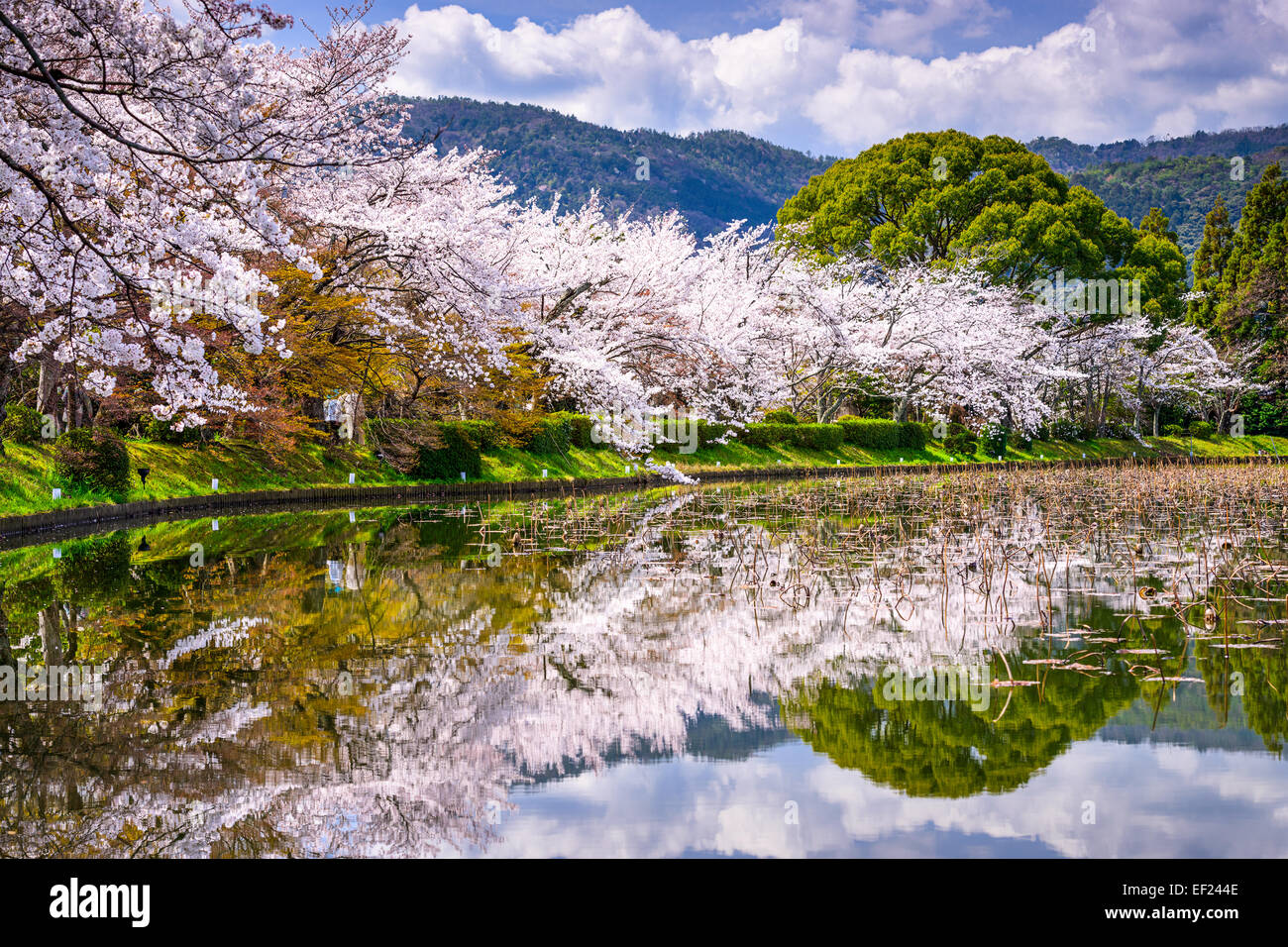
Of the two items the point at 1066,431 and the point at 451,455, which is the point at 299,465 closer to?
the point at 451,455

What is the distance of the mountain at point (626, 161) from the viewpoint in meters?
97.6

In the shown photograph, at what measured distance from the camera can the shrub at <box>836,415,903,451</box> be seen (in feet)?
115

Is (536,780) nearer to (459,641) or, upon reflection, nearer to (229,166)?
(459,641)

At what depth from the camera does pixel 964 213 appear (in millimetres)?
38250

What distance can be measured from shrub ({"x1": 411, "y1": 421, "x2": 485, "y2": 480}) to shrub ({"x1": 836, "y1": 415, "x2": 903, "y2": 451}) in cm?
1412

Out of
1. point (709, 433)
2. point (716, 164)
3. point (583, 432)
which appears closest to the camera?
point (583, 432)

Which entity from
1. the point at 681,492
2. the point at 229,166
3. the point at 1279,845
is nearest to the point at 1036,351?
the point at 681,492

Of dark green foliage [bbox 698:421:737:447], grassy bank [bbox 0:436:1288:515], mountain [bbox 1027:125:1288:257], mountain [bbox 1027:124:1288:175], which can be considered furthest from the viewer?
mountain [bbox 1027:124:1288:175]

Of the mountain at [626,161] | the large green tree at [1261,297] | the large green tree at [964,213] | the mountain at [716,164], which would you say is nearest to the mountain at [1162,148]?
the mountain at [716,164]

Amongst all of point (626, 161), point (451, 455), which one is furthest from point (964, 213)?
point (626, 161)

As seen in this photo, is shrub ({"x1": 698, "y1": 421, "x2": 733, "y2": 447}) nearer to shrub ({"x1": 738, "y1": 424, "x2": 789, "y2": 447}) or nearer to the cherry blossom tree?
shrub ({"x1": 738, "y1": 424, "x2": 789, "y2": 447})

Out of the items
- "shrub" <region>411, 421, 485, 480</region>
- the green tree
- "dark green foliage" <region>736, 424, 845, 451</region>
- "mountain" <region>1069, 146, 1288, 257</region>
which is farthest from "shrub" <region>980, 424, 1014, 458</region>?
"mountain" <region>1069, 146, 1288, 257</region>

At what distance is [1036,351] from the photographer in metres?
38.7

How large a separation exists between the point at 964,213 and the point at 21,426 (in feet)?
102
